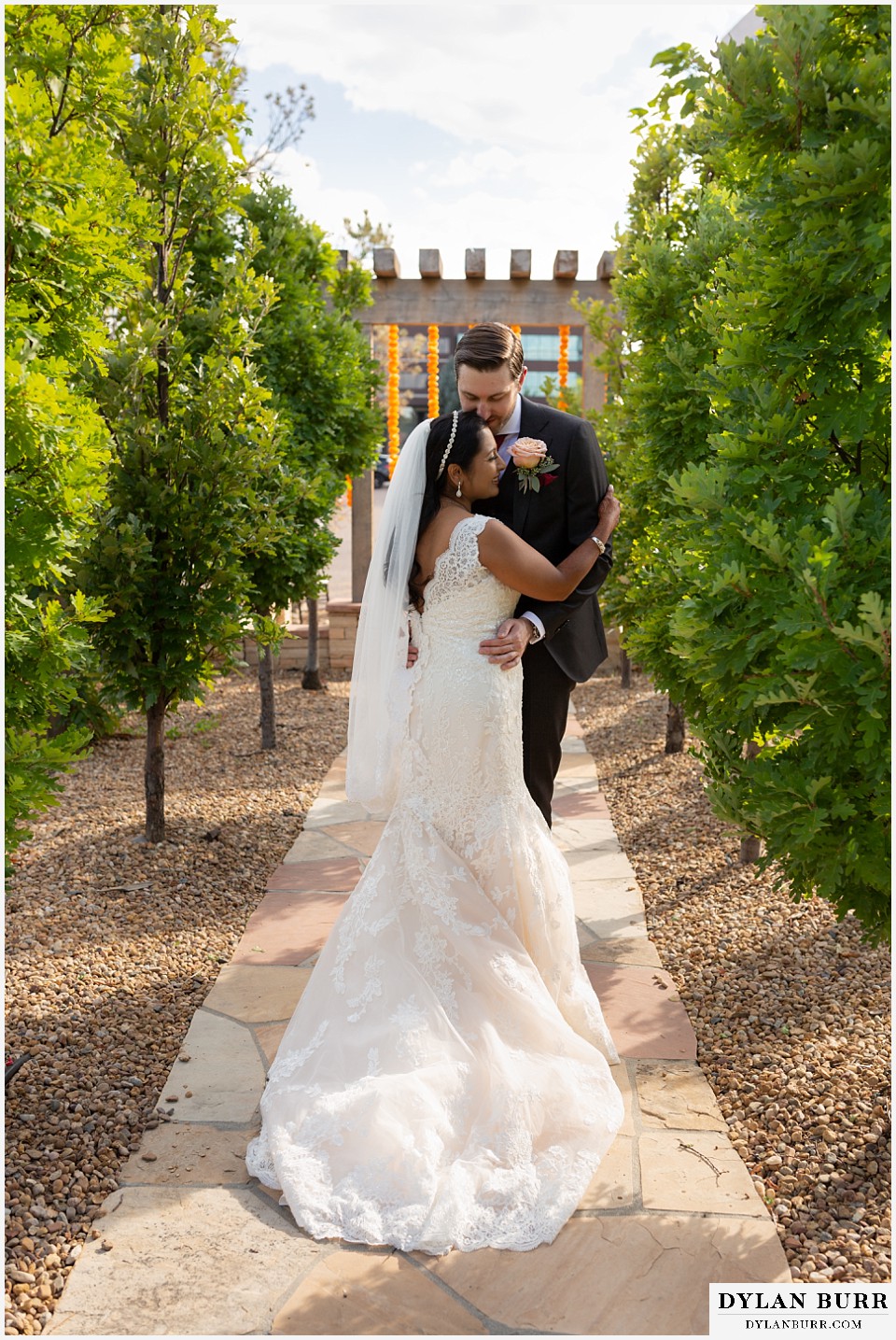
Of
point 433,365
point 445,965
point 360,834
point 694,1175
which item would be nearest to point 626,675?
point 433,365

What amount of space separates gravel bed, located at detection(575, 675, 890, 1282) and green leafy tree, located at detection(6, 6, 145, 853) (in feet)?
6.46

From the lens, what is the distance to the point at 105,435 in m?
3.07

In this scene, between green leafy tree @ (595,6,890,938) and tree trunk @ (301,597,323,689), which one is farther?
tree trunk @ (301,597,323,689)

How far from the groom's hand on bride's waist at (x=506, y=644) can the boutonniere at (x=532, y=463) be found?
544mm

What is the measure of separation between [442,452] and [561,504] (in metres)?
0.70

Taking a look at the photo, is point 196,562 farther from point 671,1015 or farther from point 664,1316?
point 664,1316

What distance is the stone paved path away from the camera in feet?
7.80

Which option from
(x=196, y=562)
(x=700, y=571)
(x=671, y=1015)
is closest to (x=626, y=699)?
(x=196, y=562)

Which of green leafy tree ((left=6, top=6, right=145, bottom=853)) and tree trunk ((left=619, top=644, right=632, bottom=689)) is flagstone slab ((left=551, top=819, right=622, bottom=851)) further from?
tree trunk ((left=619, top=644, right=632, bottom=689))

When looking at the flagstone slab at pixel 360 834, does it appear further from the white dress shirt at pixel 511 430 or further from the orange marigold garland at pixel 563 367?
the orange marigold garland at pixel 563 367

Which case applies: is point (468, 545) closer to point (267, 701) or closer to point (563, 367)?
point (267, 701)

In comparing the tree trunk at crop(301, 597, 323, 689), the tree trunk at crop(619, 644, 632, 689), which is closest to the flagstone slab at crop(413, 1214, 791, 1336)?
the tree trunk at crop(301, 597, 323, 689)

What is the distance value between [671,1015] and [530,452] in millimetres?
2059

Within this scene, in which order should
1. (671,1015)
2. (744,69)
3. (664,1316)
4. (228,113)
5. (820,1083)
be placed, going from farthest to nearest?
(228,113) < (671,1015) < (820,1083) < (744,69) < (664,1316)
